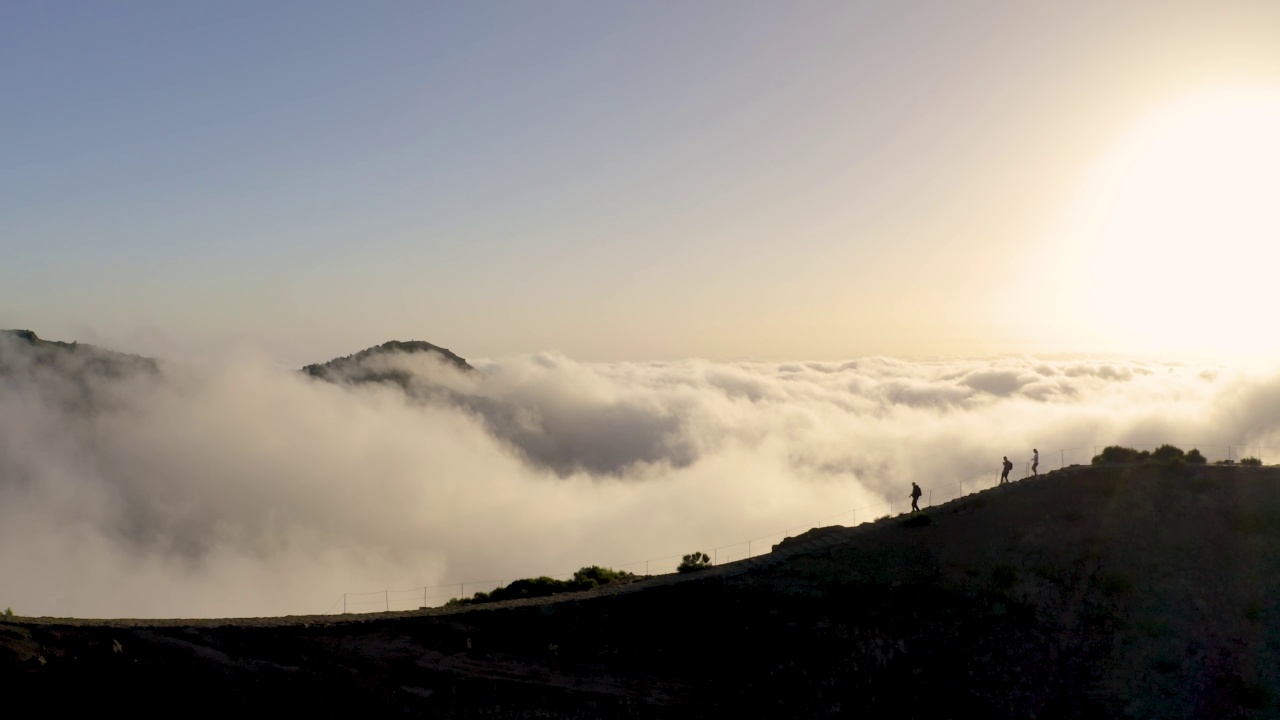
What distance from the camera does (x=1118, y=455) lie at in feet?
112

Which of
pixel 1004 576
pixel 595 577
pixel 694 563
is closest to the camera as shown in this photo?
pixel 1004 576

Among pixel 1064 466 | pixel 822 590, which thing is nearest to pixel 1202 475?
pixel 1064 466

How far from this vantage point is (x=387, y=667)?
24.6m

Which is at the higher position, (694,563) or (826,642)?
(694,563)

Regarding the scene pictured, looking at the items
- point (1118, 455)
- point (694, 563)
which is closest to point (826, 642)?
point (694, 563)

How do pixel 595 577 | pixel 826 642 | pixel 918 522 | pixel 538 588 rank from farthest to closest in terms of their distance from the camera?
pixel 595 577, pixel 538 588, pixel 918 522, pixel 826 642

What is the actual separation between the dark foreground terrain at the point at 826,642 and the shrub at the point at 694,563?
255 centimetres

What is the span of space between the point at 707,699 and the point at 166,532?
666 feet

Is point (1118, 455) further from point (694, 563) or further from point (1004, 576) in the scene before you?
point (694, 563)

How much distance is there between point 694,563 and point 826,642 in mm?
8673

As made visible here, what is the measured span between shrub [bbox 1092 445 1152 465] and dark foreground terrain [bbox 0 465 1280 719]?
13.8 ft

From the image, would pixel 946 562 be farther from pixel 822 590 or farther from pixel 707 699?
pixel 707 699

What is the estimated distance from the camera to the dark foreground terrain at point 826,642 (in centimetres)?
2386

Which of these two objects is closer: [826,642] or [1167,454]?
[826,642]
